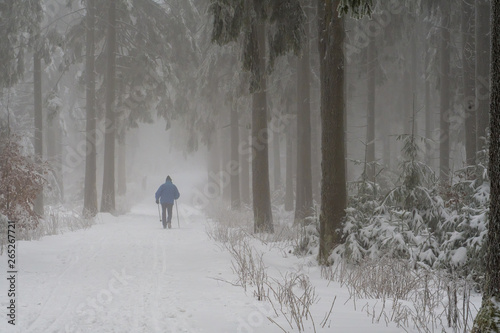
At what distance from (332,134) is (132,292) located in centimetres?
433

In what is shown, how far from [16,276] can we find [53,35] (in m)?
12.8

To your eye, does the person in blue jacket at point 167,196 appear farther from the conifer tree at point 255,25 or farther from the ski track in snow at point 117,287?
the conifer tree at point 255,25

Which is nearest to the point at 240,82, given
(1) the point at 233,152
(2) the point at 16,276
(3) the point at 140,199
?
(1) the point at 233,152

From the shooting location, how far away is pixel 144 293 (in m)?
5.46

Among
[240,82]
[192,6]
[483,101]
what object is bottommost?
[483,101]

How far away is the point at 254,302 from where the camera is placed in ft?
16.1

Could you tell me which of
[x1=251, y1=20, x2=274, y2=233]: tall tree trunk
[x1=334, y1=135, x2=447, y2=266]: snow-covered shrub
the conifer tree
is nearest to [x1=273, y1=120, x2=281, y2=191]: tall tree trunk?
[x1=251, y1=20, x2=274, y2=233]: tall tree trunk

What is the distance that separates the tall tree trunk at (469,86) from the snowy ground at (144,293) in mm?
8394

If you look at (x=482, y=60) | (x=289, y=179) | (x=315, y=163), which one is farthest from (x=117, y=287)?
(x=315, y=163)

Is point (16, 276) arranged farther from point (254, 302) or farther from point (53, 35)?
point (53, 35)

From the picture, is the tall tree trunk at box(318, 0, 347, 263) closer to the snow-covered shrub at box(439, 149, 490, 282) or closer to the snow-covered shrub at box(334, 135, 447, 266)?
the snow-covered shrub at box(334, 135, 447, 266)

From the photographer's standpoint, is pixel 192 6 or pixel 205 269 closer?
pixel 205 269

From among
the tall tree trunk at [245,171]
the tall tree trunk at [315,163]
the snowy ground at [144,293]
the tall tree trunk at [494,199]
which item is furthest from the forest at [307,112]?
the snowy ground at [144,293]

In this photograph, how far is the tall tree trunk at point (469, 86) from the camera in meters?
13.5
